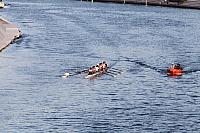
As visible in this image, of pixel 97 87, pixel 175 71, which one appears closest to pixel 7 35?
pixel 175 71

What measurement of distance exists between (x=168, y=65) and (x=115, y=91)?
27101 mm

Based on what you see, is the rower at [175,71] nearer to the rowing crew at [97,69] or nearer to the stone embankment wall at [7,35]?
the rowing crew at [97,69]

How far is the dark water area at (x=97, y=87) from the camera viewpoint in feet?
231

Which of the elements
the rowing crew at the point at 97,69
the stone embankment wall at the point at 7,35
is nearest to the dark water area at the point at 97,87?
the rowing crew at the point at 97,69

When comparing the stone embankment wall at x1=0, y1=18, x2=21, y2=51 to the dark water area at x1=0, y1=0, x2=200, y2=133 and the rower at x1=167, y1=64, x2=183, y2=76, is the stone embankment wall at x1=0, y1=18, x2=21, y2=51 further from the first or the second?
the rower at x1=167, y1=64, x2=183, y2=76

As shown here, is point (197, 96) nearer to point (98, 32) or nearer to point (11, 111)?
point (11, 111)

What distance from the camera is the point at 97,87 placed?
89.2m

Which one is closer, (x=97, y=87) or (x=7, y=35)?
(x=97, y=87)

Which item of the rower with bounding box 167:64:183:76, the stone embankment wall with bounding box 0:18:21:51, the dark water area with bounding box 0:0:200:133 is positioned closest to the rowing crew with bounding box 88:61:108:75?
the dark water area with bounding box 0:0:200:133

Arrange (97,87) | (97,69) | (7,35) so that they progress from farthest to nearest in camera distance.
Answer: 1. (7,35)
2. (97,69)
3. (97,87)

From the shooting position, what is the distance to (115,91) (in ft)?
285

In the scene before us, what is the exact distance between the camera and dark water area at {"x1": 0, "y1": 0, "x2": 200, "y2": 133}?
231 feet

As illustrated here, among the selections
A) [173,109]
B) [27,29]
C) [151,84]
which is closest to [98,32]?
[27,29]

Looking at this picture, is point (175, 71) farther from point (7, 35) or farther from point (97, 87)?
point (7, 35)
